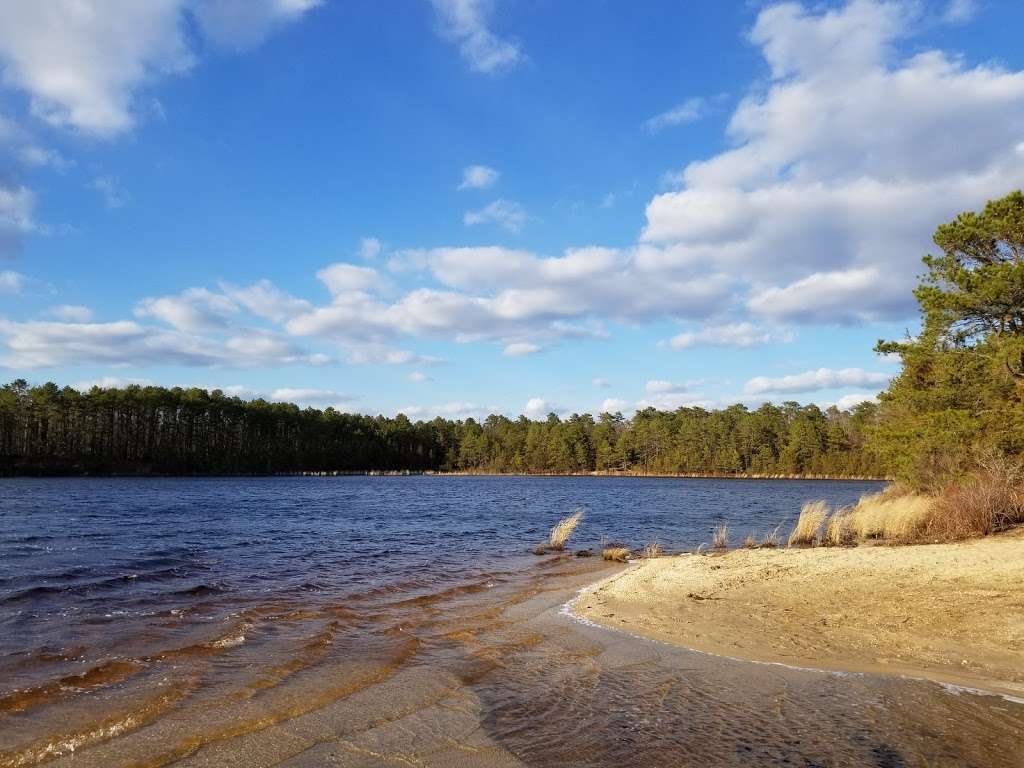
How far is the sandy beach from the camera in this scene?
8.80m

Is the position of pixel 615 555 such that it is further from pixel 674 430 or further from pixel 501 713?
pixel 674 430

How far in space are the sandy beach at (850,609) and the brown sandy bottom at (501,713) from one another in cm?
95

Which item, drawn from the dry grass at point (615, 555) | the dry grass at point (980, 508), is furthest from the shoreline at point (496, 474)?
the dry grass at point (615, 555)

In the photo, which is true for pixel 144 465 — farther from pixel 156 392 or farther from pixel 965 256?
pixel 965 256

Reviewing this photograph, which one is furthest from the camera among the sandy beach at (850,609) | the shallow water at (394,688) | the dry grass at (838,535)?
the dry grass at (838,535)

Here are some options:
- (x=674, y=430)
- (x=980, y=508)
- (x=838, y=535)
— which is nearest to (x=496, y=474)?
(x=674, y=430)

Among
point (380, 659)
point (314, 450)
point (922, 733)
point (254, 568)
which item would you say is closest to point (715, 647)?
point (922, 733)

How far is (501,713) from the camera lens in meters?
7.12

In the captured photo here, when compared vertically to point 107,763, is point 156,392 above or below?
above

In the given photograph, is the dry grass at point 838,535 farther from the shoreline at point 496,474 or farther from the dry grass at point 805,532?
the shoreline at point 496,474

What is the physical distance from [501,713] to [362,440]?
16821 centimetres

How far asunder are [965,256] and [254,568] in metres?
29.1

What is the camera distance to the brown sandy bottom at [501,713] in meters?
5.96

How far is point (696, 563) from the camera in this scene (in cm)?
1850
